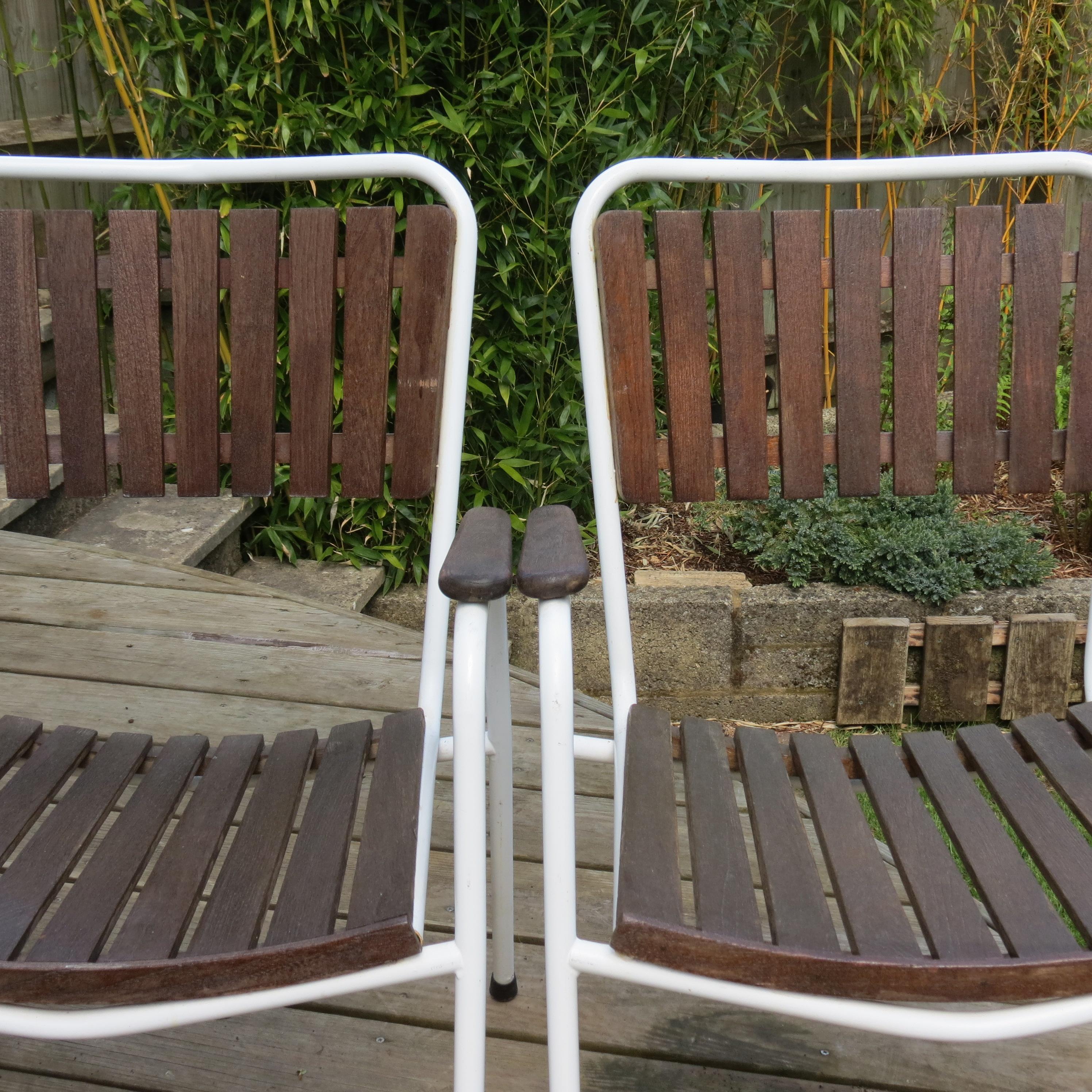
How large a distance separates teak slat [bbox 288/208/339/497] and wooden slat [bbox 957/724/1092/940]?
2.24 feet

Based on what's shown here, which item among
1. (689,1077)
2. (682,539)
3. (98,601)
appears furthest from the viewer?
(682,539)

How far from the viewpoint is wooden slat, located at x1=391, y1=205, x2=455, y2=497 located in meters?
1.03

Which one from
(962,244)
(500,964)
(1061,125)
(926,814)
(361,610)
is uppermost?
(1061,125)

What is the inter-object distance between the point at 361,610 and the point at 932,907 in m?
1.73

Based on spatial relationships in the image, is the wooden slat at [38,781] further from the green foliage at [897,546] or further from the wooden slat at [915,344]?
the green foliage at [897,546]

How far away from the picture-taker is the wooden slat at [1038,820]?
728 mm

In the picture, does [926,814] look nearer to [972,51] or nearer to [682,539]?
[682,539]

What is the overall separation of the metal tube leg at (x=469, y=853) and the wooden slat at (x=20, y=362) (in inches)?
23.7

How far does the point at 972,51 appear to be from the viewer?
2.99m

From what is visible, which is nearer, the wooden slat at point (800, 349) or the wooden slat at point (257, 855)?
the wooden slat at point (257, 855)

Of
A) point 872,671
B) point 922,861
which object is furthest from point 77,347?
point 872,671

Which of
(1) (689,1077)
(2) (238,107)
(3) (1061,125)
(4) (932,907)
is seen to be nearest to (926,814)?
(4) (932,907)

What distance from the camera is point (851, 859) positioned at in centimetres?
78

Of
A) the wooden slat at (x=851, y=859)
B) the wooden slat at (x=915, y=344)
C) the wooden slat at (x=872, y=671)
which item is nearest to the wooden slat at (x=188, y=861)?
the wooden slat at (x=851, y=859)
